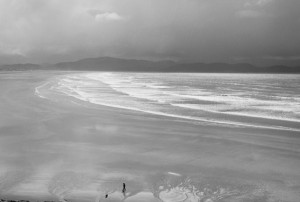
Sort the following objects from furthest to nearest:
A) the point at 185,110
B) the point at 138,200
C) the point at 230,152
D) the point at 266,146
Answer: the point at 185,110
the point at 266,146
the point at 230,152
the point at 138,200

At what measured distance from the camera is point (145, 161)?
16.9 metres

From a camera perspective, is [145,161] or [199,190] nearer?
[199,190]

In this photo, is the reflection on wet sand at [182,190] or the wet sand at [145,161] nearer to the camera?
the reflection on wet sand at [182,190]

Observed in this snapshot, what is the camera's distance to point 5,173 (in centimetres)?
1469

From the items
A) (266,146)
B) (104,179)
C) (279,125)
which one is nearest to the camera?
(104,179)

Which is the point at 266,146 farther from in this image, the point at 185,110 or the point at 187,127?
the point at 185,110

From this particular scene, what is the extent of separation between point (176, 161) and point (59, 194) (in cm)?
648

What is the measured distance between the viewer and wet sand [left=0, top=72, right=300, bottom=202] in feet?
41.5

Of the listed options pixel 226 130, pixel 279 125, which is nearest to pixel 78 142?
pixel 226 130

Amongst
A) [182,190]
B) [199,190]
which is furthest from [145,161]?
[199,190]

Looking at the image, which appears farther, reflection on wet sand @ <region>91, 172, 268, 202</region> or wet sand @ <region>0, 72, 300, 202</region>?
wet sand @ <region>0, 72, 300, 202</region>

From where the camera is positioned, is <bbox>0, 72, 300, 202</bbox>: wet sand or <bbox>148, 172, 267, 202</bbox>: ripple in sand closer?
<bbox>148, 172, 267, 202</bbox>: ripple in sand

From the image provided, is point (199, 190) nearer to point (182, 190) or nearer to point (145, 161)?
point (182, 190)

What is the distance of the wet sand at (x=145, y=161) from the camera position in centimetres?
1265
